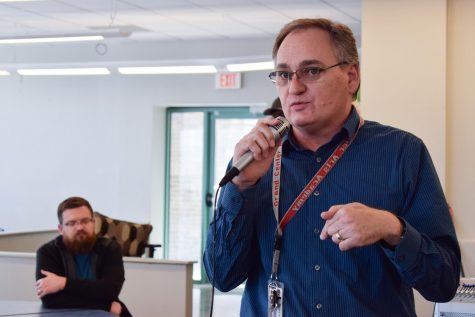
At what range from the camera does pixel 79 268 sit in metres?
5.23

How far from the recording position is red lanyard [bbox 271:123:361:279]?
1567mm

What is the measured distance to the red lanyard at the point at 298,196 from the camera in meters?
1.57

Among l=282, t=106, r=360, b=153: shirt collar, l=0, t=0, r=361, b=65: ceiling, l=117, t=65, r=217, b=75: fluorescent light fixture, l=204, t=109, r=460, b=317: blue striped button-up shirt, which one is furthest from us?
l=117, t=65, r=217, b=75: fluorescent light fixture

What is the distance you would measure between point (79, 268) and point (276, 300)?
3.89m

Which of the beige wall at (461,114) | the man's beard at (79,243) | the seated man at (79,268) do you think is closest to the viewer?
the seated man at (79,268)

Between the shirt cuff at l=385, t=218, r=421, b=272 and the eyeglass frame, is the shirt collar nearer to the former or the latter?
the shirt cuff at l=385, t=218, r=421, b=272

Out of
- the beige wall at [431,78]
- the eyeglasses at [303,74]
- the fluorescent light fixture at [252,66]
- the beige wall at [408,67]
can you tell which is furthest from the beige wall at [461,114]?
the eyeglasses at [303,74]

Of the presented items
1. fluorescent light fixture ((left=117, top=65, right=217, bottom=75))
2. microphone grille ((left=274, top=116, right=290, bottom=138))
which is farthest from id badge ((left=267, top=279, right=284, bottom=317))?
fluorescent light fixture ((left=117, top=65, right=217, bottom=75))

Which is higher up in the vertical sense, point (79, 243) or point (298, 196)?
point (298, 196)

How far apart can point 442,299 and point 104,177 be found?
33.0ft

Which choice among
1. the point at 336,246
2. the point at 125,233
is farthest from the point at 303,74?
the point at 125,233

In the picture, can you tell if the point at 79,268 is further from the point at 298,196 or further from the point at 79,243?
the point at 298,196

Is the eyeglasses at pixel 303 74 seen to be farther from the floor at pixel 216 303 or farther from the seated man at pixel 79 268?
the floor at pixel 216 303

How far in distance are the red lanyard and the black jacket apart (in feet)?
11.4
